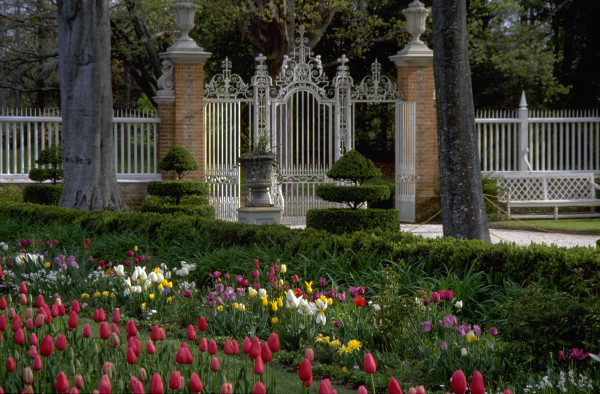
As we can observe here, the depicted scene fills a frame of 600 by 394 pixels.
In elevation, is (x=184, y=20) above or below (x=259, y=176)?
above

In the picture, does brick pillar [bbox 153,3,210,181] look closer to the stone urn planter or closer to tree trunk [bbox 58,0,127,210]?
tree trunk [bbox 58,0,127,210]

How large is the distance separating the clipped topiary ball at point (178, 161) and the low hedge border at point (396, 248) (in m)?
4.02

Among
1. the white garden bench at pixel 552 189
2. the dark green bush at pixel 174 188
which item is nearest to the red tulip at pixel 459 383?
the dark green bush at pixel 174 188

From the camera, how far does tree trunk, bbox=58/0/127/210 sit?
11.7 m

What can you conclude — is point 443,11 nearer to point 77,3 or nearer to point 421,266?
point 421,266

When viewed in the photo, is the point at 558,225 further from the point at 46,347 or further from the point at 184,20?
the point at 46,347

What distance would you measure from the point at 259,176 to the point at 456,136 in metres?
4.18

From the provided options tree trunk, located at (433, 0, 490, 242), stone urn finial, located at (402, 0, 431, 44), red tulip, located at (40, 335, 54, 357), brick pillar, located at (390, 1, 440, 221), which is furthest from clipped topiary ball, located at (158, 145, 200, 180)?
red tulip, located at (40, 335, 54, 357)

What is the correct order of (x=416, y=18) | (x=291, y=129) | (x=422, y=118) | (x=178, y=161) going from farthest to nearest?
(x=416, y=18) → (x=422, y=118) → (x=291, y=129) → (x=178, y=161)

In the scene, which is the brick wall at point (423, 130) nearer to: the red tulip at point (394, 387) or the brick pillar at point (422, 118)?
the brick pillar at point (422, 118)

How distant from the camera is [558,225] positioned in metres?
14.6

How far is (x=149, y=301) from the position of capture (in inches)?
219

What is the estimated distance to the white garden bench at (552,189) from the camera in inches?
621

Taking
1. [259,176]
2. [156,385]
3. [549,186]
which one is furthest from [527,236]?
[156,385]
